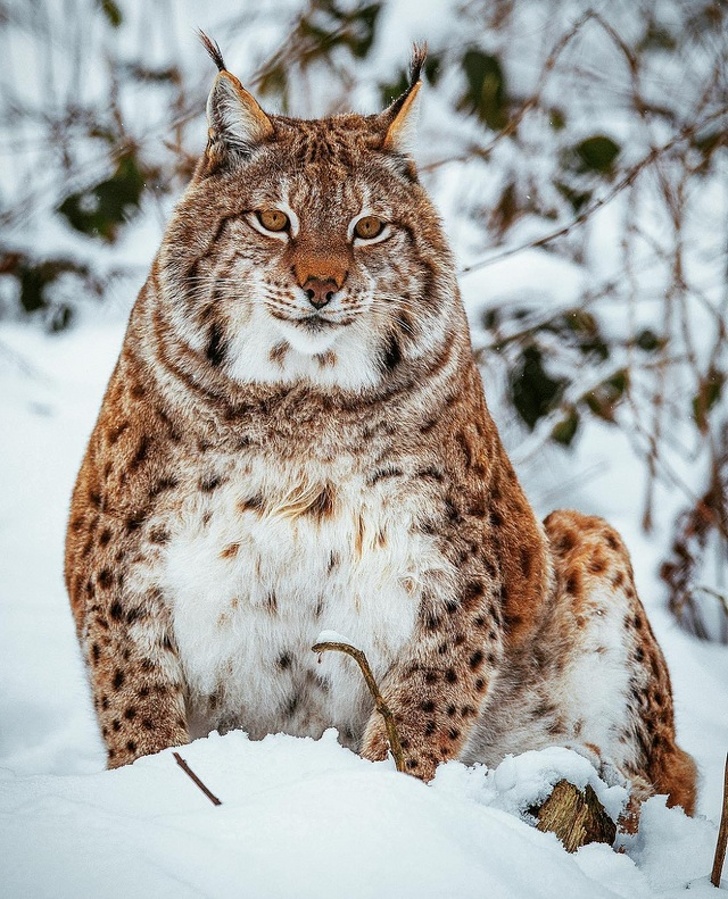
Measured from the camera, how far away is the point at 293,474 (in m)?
3.26

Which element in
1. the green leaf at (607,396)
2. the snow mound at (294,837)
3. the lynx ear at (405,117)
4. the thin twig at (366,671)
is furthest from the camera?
the green leaf at (607,396)

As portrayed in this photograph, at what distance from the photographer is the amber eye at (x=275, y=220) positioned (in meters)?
3.29

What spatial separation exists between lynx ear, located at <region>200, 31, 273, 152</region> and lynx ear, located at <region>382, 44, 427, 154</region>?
0.36 metres

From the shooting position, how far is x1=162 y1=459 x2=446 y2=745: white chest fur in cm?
324

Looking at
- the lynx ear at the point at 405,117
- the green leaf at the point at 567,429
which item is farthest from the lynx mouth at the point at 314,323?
the green leaf at the point at 567,429

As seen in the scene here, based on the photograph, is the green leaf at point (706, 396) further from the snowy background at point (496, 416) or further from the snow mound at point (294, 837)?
the snow mound at point (294, 837)

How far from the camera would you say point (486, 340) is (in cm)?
648

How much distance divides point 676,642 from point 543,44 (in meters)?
4.04

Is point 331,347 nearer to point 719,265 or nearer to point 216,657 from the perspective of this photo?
Result: point 216,657

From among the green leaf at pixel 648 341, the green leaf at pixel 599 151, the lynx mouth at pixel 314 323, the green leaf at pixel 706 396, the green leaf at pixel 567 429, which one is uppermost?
the green leaf at pixel 599 151

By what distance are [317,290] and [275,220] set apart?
0.30 m

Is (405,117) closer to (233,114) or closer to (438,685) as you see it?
(233,114)

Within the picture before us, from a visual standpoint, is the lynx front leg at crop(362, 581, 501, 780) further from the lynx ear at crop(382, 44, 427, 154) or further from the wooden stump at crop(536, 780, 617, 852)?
the lynx ear at crop(382, 44, 427, 154)

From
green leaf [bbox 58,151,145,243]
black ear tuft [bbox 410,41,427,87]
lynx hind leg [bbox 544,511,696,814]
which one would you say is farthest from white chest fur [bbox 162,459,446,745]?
green leaf [bbox 58,151,145,243]
